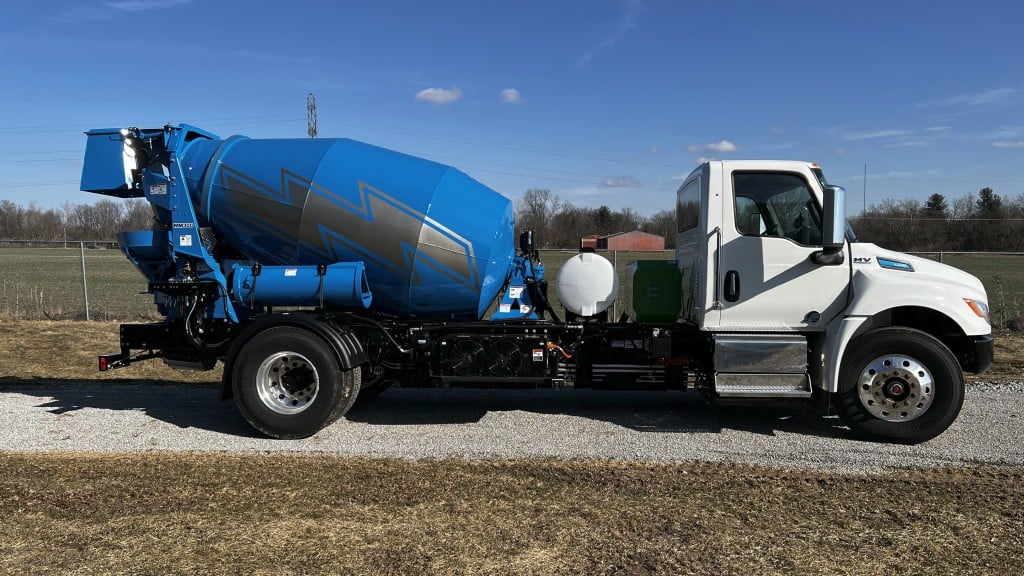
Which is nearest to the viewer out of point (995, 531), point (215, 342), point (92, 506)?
point (995, 531)

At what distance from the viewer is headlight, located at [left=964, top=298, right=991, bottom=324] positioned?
605 centimetres

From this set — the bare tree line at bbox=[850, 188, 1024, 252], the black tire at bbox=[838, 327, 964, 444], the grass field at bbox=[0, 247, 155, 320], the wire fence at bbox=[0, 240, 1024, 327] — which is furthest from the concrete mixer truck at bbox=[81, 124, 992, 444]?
the bare tree line at bbox=[850, 188, 1024, 252]

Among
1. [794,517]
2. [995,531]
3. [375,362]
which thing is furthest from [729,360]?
[375,362]

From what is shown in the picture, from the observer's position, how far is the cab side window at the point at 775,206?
20.3 feet

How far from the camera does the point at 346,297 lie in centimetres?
640

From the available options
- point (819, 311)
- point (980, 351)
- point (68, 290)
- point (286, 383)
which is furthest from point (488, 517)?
point (68, 290)

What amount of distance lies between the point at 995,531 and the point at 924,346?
85.5 inches

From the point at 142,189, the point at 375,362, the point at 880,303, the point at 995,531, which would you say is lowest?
the point at 995,531

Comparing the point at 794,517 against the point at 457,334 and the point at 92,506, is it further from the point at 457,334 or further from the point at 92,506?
the point at 92,506

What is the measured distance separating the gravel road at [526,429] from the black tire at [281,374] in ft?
0.64

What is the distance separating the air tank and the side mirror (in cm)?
294

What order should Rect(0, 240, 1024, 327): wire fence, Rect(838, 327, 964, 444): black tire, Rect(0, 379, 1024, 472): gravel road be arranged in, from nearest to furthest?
Rect(0, 379, 1024, 472): gravel road → Rect(838, 327, 964, 444): black tire → Rect(0, 240, 1024, 327): wire fence

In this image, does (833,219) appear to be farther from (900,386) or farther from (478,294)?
(478,294)

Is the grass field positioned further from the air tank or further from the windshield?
the windshield
